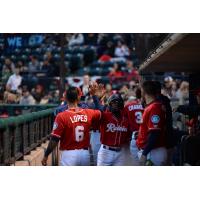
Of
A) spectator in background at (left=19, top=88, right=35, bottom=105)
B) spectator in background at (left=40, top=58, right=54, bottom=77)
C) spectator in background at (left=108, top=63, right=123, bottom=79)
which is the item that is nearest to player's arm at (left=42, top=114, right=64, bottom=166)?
spectator in background at (left=19, top=88, right=35, bottom=105)

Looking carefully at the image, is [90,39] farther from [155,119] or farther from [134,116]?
[155,119]

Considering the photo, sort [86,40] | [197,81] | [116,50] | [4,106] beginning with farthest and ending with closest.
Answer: [86,40] < [116,50] < [4,106] < [197,81]

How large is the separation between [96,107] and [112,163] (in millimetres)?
632

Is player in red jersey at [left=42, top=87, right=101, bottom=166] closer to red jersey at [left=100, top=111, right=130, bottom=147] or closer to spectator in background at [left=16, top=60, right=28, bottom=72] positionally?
red jersey at [left=100, top=111, right=130, bottom=147]

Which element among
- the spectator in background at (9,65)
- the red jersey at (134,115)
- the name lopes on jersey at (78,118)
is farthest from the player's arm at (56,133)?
the spectator in background at (9,65)

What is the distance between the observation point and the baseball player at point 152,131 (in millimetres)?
5820

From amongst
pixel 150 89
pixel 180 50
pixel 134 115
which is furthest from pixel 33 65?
pixel 150 89

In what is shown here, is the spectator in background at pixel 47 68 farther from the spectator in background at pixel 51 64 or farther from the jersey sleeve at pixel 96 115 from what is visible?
the jersey sleeve at pixel 96 115

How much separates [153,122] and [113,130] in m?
0.73

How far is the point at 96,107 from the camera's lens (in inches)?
265

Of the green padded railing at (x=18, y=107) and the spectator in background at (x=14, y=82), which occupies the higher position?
the spectator in background at (x=14, y=82)

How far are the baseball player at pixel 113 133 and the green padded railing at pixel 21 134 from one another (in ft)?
4.83

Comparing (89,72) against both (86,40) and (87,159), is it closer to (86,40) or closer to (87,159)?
(86,40)
